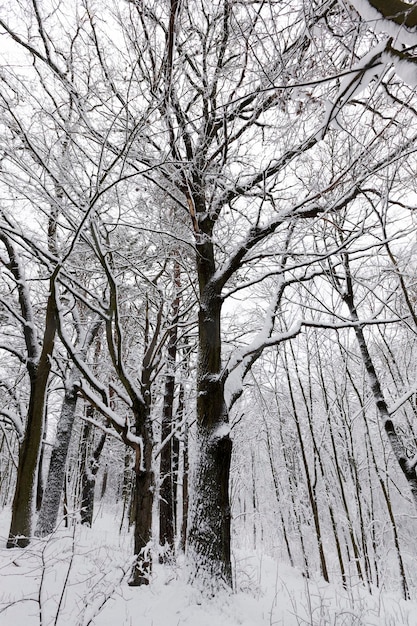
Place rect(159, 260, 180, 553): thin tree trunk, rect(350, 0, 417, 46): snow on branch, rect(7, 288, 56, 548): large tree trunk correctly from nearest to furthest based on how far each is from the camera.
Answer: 1. rect(350, 0, 417, 46): snow on branch
2. rect(7, 288, 56, 548): large tree trunk
3. rect(159, 260, 180, 553): thin tree trunk

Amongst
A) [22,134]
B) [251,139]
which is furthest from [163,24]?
[22,134]

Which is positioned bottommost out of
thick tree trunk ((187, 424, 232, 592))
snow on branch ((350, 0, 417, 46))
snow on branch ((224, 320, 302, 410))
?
thick tree trunk ((187, 424, 232, 592))

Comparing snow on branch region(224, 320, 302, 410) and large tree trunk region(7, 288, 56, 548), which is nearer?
snow on branch region(224, 320, 302, 410)

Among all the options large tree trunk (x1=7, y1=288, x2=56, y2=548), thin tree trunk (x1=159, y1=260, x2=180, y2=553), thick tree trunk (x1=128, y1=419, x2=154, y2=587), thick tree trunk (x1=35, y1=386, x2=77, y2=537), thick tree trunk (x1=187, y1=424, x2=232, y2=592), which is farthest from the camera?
thin tree trunk (x1=159, y1=260, x2=180, y2=553)

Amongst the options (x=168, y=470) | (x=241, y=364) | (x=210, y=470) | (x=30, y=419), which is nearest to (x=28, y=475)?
(x=30, y=419)

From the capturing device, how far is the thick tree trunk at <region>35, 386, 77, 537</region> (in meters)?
7.13

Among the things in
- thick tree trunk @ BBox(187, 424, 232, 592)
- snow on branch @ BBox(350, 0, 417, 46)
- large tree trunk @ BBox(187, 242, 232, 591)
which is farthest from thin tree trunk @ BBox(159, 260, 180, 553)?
snow on branch @ BBox(350, 0, 417, 46)

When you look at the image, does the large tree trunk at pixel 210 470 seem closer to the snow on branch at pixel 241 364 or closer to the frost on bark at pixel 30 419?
the snow on branch at pixel 241 364

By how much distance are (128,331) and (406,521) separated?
1903cm

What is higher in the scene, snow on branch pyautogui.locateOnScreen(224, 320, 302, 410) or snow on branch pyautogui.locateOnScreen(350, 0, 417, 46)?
snow on branch pyautogui.locateOnScreen(350, 0, 417, 46)

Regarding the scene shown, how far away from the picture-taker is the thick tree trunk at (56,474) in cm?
713

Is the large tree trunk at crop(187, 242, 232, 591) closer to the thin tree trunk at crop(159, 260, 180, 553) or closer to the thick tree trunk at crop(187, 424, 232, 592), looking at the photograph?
the thick tree trunk at crop(187, 424, 232, 592)

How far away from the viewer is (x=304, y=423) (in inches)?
692

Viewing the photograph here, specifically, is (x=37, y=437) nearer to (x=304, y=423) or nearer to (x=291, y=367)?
(x=291, y=367)
